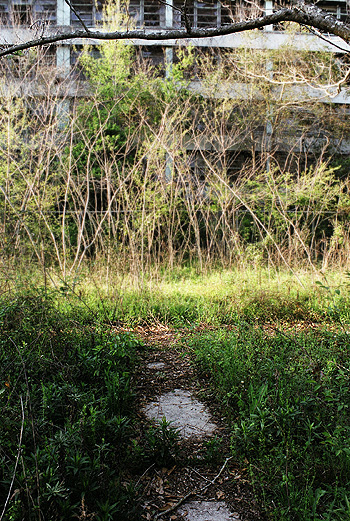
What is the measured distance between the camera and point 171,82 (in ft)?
41.6

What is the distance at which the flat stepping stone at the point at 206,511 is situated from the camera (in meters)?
1.76

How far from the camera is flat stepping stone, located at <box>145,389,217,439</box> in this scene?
2447 millimetres

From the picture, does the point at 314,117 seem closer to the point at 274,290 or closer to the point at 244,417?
the point at 274,290

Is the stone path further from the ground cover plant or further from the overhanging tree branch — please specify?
the overhanging tree branch

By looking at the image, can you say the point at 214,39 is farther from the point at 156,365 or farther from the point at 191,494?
the point at 191,494

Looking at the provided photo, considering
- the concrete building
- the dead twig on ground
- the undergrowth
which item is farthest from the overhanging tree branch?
the concrete building

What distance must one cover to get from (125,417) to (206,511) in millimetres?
578

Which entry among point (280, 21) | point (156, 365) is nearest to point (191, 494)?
point (156, 365)

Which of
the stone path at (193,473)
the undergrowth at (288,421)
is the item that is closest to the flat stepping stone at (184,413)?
the stone path at (193,473)

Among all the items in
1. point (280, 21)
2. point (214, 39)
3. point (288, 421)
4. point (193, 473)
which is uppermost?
point (214, 39)

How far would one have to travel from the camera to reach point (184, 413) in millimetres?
2670

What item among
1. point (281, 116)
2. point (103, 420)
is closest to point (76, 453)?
point (103, 420)

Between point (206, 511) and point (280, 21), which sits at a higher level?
point (280, 21)

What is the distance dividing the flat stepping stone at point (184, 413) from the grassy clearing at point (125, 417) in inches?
6.1
